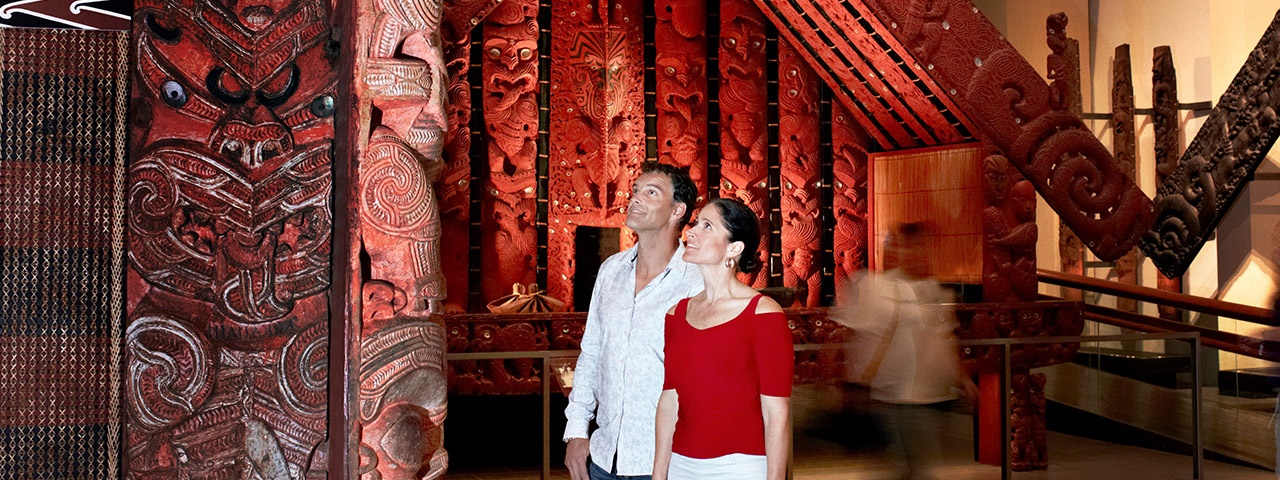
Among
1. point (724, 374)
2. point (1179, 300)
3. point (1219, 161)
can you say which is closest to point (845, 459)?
point (1179, 300)

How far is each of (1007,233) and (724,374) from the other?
4.76 meters

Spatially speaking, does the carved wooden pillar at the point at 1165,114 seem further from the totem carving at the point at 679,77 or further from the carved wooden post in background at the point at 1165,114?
the totem carving at the point at 679,77

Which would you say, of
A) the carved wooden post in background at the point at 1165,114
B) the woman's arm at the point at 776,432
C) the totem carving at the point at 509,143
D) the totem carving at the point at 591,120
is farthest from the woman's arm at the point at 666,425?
the carved wooden post in background at the point at 1165,114

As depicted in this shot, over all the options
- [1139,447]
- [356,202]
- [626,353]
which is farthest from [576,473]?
[1139,447]

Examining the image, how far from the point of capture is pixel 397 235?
2877mm

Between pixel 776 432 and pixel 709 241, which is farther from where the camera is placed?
pixel 709 241

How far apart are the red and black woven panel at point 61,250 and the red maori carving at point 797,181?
565 cm

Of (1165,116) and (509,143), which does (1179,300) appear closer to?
(1165,116)

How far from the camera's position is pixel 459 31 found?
688 centimetres

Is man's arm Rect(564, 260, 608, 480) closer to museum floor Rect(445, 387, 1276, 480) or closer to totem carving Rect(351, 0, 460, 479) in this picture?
totem carving Rect(351, 0, 460, 479)

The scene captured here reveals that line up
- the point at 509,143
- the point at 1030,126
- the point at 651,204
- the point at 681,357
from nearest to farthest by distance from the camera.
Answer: the point at 681,357, the point at 651,204, the point at 1030,126, the point at 509,143

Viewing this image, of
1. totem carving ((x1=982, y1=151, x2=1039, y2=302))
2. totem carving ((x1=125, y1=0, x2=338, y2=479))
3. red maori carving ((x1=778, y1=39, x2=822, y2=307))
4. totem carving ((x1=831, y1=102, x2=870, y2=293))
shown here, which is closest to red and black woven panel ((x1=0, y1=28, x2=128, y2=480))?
totem carving ((x1=125, y1=0, x2=338, y2=479))

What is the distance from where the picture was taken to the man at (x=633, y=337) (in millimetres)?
3256

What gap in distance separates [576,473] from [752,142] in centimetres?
517
